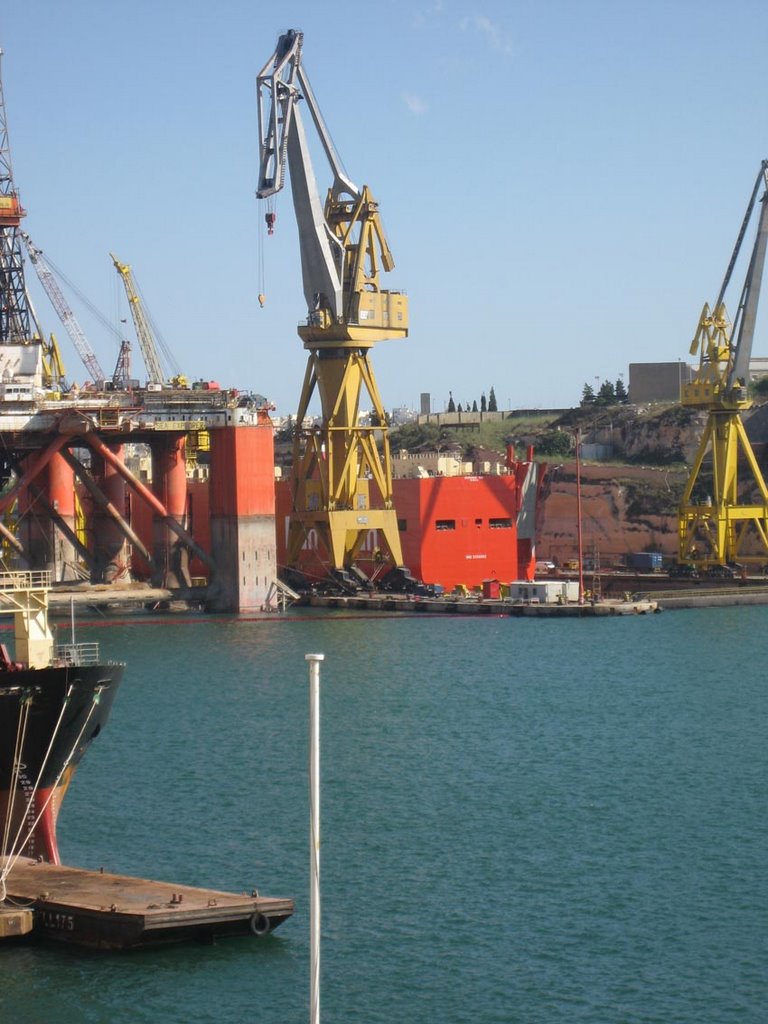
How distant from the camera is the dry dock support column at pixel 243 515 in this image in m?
58.0

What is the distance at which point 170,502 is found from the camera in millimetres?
60531

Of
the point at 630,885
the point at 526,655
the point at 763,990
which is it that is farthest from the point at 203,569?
the point at 763,990

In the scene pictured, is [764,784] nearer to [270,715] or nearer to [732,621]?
[270,715]

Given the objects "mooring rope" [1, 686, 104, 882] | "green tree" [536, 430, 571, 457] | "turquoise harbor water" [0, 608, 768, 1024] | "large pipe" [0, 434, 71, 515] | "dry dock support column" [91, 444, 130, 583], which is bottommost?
"turquoise harbor water" [0, 608, 768, 1024]

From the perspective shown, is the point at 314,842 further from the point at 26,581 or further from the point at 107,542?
the point at 107,542

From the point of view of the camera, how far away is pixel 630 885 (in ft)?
76.7

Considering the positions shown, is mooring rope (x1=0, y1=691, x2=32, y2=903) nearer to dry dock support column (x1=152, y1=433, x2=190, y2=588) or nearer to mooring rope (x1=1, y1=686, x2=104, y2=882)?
mooring rope (x1=1, y1=686, x2=104, y2=882)

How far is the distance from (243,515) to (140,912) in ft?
125

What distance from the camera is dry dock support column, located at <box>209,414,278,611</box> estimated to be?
58000mm

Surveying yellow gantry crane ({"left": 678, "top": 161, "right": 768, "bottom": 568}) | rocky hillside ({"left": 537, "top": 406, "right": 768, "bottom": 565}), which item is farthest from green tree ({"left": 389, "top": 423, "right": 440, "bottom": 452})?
yellow gantry crane ({"left": 678, "top": 161, "right": 768, "bottom": 568})

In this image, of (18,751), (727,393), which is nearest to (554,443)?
(727,393)

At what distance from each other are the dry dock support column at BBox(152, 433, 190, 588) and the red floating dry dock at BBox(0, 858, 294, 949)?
38.3 m

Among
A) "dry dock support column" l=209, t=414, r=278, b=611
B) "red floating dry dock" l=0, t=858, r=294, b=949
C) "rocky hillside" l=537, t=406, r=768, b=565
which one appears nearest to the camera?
"red floating dry dock" l=0, t=858, r=294, b=949

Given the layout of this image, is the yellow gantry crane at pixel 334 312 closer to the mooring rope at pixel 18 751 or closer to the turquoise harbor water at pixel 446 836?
the turquoise harbor water at pixel 446 836
